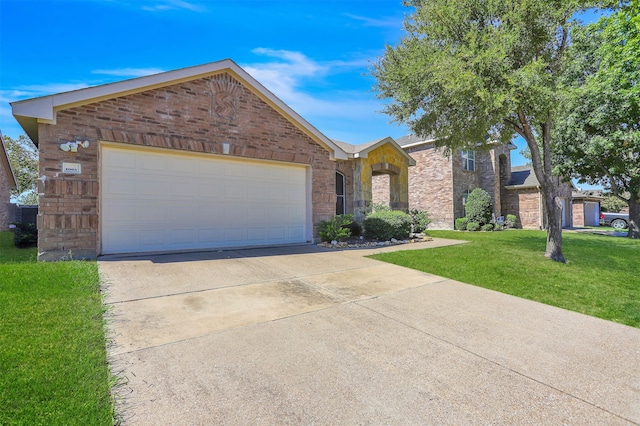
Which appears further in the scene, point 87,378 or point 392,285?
point 392,285

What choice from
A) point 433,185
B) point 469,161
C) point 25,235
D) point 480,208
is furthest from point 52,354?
point 469,161

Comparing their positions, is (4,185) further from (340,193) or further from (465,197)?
(465,197)

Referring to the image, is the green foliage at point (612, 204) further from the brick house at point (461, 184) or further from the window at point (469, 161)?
the window at point (469, 161)

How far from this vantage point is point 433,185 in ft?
68.0

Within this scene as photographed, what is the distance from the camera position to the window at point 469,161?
20828 mm

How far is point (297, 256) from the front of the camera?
812 cm

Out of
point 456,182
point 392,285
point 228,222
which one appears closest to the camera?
point 392,285

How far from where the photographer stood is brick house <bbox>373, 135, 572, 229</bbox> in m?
20.0

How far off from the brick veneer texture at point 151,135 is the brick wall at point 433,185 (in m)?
12.4

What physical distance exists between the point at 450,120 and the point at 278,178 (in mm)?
5848

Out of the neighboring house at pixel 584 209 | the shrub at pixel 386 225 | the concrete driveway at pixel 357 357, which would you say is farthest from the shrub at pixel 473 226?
the concrete driveway at pixel 357 357

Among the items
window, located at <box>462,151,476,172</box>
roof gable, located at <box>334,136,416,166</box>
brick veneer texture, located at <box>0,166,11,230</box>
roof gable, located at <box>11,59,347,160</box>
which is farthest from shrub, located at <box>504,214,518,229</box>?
brick veneer texture, located at <box>0,166,11,230</box>

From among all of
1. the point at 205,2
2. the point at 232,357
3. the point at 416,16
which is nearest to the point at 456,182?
the point at 416,16

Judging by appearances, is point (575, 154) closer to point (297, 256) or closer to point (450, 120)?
point (450, 120)
